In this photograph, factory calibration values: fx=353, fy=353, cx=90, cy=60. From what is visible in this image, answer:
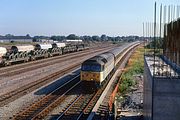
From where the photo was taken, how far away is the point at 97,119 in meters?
17.7

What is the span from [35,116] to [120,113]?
4.40 metres

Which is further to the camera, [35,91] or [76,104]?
[35,91]

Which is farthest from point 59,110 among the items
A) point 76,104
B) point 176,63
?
point 176,63

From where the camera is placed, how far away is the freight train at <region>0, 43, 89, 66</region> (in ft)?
150

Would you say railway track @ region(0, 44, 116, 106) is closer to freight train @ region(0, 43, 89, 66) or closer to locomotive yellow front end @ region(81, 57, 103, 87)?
locomotive yellow front end @ region(81, 57, 103, 87)

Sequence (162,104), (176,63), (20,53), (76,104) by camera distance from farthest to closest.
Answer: (20,53)
(76,104)
(176,63)
(162,104)

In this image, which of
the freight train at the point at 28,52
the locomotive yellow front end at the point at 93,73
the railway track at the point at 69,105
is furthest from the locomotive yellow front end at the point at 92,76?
the freight train at the point at 28,52

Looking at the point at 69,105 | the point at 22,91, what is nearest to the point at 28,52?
the point at 22,91

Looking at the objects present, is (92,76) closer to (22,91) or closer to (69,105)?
(22,91)

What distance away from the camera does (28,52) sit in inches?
2153

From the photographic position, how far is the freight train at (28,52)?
45719mm

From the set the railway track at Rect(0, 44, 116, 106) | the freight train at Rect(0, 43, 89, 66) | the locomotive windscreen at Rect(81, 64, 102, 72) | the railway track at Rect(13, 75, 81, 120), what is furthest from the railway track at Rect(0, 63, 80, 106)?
the freight train at Rect(0, 43, 89, 66)

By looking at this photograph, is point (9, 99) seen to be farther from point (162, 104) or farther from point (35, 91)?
point (162, 104)

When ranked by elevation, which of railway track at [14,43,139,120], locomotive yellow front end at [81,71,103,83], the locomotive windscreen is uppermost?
the locomotive windscreen
